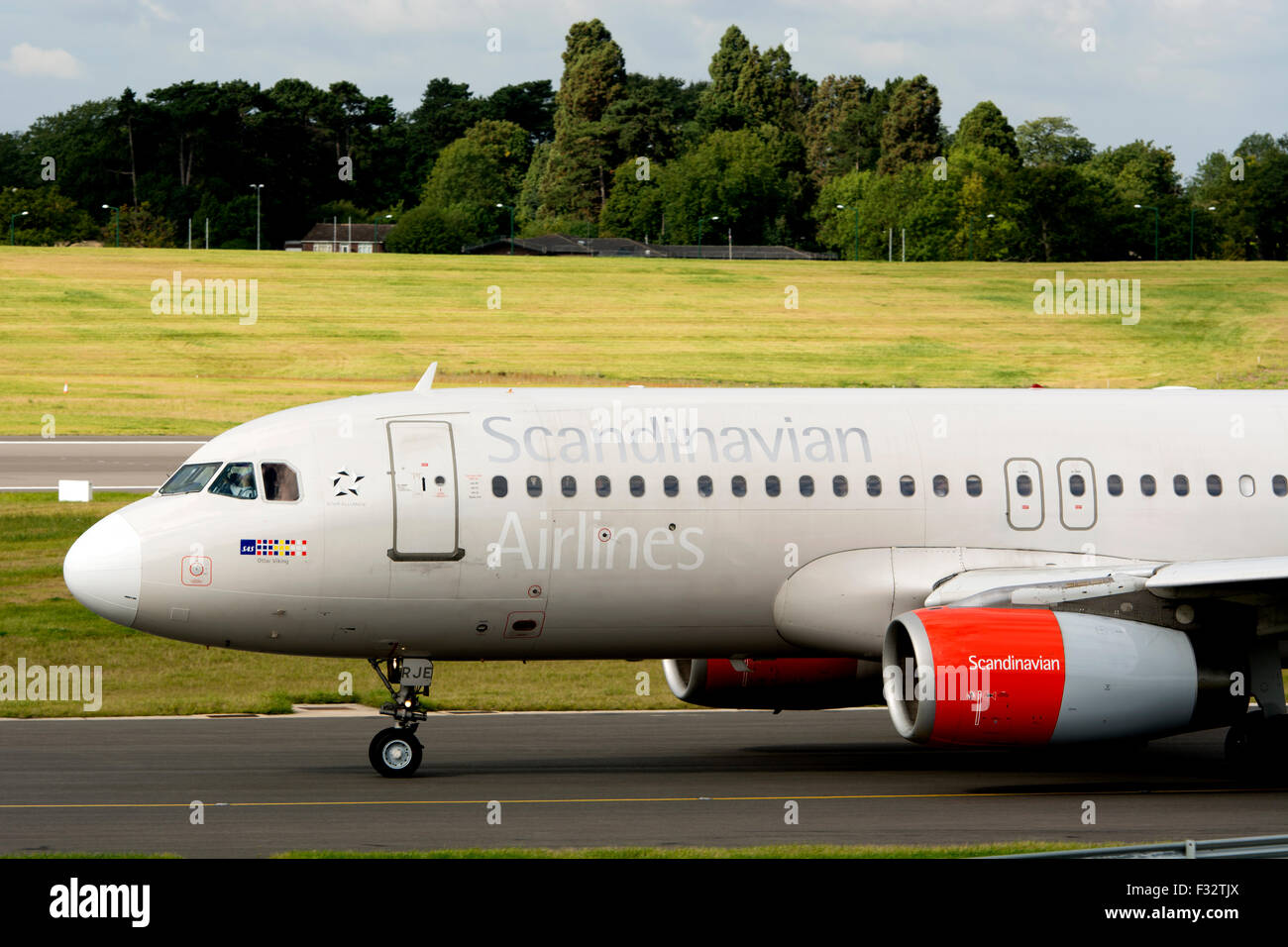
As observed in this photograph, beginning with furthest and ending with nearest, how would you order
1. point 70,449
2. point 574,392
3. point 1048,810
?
point 70,449, point 574,392, point 1048,810

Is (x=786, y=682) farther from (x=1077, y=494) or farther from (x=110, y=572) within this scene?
(x=110, y=572)

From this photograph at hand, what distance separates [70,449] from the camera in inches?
2120

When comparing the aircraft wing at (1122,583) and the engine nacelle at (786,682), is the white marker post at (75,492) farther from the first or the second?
the aircraft wing at (1122,583)

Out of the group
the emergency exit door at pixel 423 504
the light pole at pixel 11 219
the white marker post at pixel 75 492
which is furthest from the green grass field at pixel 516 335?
the light pole at pixel 11 219

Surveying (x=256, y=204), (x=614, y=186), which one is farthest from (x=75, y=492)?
(x=614, y=186)

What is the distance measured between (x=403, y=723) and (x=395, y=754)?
349 mm

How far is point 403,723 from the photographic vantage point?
18859 mm

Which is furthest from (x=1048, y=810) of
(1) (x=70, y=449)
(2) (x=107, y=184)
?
(2) (x=107, y=184)

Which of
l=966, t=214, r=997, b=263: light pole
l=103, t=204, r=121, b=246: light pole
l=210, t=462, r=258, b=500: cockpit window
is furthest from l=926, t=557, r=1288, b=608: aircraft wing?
l=103, t=204, r=121, b=246: light pole

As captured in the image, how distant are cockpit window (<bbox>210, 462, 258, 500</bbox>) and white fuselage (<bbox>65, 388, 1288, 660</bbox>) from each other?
0.09 meters

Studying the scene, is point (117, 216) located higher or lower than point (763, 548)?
higher
